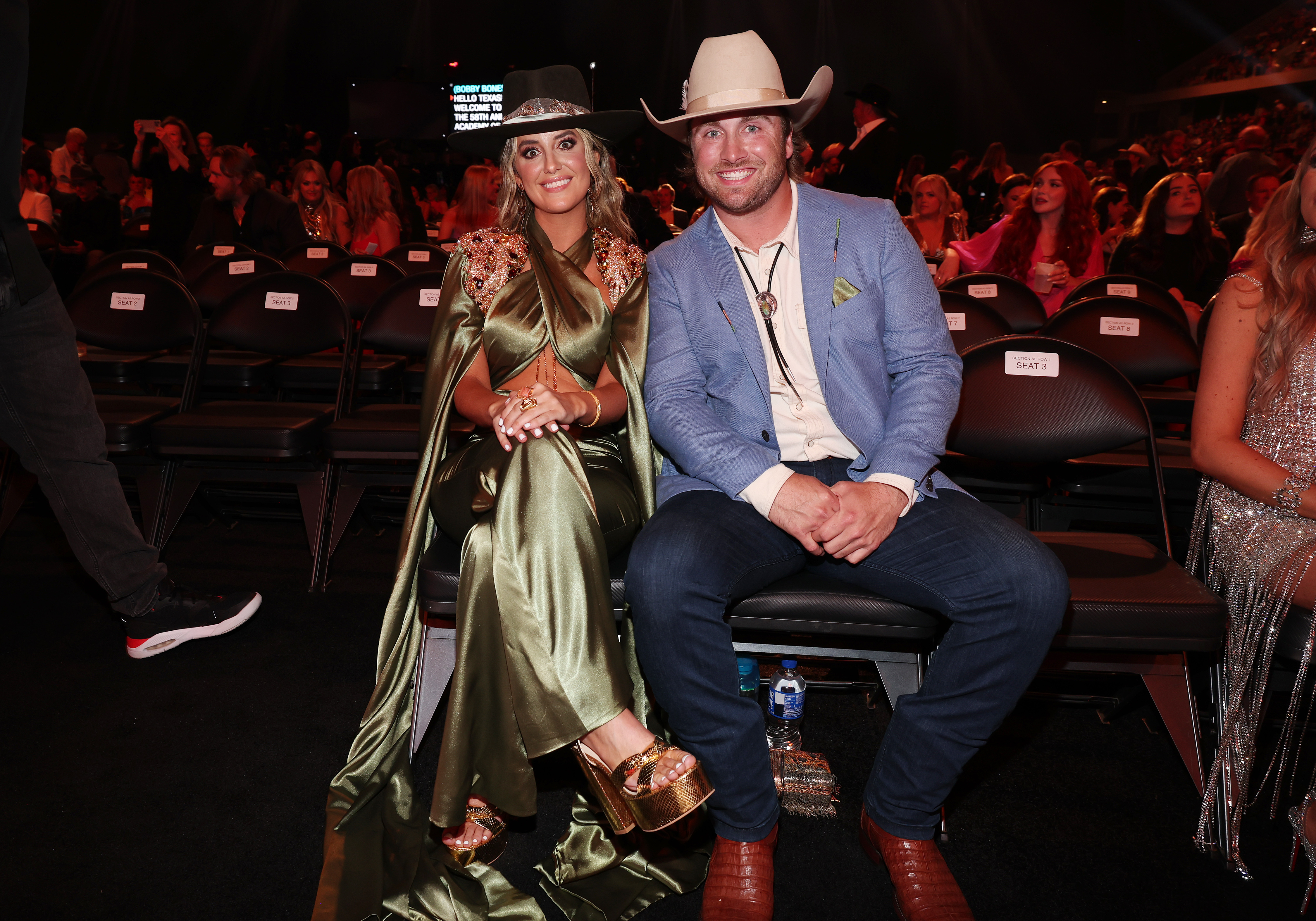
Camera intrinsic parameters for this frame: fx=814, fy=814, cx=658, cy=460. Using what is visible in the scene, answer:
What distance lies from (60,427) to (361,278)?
2.25m

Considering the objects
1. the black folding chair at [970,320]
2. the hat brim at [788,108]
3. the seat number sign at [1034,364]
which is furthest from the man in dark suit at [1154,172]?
the hat brim at [788,108]

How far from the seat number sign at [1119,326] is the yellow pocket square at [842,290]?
1740 mm

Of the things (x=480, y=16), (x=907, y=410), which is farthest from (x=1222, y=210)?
(x=480, y=16)

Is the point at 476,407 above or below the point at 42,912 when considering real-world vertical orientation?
above

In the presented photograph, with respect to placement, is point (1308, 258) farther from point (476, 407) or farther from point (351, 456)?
point (351, 456)

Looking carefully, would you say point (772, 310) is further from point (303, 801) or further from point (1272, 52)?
point (1272, 52)

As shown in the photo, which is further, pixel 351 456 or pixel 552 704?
pixel 351 456

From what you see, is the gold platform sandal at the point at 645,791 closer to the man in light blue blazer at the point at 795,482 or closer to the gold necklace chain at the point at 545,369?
the man in light blue blazer at the point at 795,482

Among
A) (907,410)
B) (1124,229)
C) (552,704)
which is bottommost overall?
(552,704)

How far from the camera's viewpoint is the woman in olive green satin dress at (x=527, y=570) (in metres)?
1.58

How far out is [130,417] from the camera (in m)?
2.95

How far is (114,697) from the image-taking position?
7.76 feet

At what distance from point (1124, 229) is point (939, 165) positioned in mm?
7614

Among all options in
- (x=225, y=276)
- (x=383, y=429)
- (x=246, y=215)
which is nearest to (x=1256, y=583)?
(x=383, y=429)
